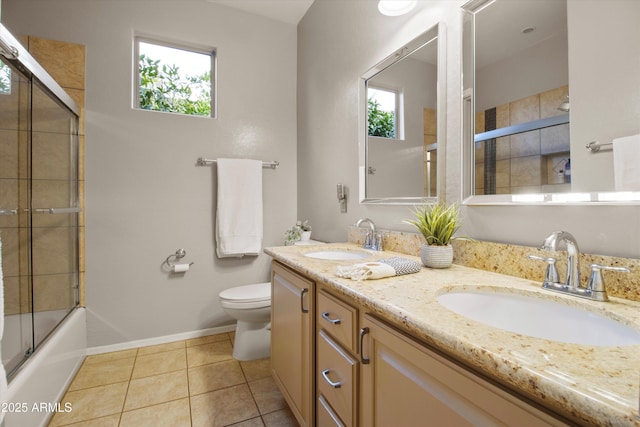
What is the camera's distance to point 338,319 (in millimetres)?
988

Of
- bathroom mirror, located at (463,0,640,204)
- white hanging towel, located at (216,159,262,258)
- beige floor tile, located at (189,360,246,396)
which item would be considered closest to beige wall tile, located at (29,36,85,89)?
white hanging towel, located at (216,159,262,258)

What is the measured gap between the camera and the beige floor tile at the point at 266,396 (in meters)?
1.60

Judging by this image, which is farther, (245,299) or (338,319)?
(245,299)

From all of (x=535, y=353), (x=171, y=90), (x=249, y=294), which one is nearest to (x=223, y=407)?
(x=249, y=294)

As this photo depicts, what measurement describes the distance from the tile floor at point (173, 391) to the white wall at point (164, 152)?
0.28 metres

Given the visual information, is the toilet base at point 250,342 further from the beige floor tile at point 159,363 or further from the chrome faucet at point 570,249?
the chrome faucet at point 570,249

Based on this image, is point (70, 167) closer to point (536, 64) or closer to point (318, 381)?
point (318, 381)

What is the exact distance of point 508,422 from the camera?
47 centimetres

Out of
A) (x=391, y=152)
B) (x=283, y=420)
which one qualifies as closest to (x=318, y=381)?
(x=283, y=420)

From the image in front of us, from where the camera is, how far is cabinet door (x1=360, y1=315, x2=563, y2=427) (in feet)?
1.60

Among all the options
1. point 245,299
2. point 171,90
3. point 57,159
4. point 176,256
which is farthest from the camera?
point 171,90

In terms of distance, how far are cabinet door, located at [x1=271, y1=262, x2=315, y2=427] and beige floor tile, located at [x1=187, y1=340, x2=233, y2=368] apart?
70cm

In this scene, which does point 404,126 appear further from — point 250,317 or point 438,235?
point 250,317

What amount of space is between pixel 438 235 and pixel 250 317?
1420mm
